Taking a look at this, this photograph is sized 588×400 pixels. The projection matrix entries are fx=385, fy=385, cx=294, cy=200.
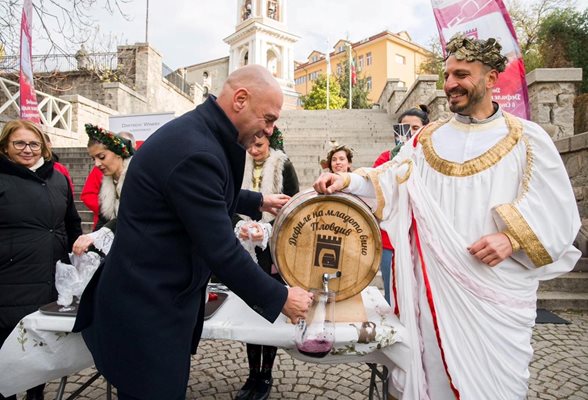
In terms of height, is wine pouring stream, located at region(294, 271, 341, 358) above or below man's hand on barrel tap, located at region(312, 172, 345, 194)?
below

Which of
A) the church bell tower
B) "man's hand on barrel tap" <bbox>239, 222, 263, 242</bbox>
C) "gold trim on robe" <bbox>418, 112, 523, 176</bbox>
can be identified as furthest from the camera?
the church bell tower

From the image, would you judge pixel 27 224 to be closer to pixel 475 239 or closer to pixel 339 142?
pixel 475 239

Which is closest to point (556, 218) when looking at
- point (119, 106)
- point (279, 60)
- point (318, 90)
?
point (119, 106)

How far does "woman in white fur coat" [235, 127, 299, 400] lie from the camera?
293cm

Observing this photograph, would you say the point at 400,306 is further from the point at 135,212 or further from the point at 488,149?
the point at 135,212

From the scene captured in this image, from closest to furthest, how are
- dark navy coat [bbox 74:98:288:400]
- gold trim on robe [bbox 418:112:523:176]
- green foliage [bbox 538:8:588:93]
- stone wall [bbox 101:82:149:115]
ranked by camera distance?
1. dark navy coat [bbox 74:98:288:400]
2. gold trim on robe [bbox 418:112:523:176]
3. green foliage [bbox 538:8:588:93]
4. stone wall [bbox 101:82:149:115]

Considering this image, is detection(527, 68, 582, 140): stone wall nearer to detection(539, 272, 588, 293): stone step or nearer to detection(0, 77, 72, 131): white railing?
detection(539, 272, 588, 293): stone step

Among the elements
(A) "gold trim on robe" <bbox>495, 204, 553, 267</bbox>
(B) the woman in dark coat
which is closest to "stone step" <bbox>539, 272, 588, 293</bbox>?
(A) "gold trim on robe" <bbox>495, 204, 553, 267</bbox>

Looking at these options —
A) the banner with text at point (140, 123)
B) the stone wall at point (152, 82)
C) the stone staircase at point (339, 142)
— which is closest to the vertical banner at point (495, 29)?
the stone staircase at point (339, 142)

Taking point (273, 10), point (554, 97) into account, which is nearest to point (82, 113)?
point (554, 97)

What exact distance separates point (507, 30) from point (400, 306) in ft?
13.2

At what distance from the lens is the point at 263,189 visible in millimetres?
3037

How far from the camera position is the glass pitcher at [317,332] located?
5.34 feet

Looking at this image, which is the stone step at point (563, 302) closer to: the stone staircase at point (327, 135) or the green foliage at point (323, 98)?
the stone staircase at point (327, 135)
